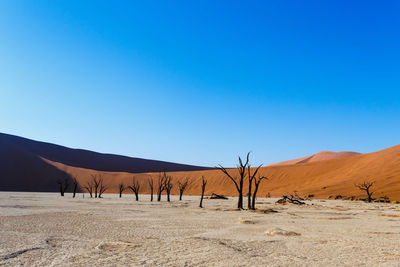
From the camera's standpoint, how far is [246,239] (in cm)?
891

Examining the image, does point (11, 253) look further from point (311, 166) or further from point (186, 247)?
point (311, 166)

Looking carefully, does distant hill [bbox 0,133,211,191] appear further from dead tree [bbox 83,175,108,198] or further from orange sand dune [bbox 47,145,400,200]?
dead tree [bbox 83,175,108,198]

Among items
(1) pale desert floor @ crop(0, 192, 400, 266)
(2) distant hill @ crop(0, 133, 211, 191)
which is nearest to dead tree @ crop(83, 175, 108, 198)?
(2) distant hill @ crop(0, 133, 211, 191)

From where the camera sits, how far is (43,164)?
80812 mm

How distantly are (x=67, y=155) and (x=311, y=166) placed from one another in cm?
8743

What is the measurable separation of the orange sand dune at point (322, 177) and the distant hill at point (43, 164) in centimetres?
641

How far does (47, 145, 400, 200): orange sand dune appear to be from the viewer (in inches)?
1783

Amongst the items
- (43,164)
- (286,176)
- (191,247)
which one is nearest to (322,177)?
(286,176)

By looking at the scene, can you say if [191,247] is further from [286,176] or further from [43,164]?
[43,164]

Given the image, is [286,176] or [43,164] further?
[43,164]

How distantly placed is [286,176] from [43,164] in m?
59.0

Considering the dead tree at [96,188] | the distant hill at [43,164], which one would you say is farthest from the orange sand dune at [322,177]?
the distant hill at [43,164]

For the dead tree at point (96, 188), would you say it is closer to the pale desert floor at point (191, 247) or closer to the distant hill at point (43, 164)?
the distant hill at point (43, 164)

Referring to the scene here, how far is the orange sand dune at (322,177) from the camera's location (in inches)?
1783
